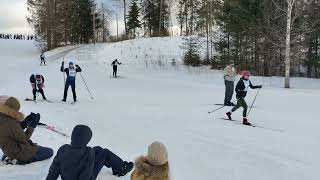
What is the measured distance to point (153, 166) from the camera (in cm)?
487

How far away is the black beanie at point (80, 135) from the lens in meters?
5.45

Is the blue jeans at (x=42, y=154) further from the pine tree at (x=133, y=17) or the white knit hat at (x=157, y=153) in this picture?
the pine tree at (x=133, y=17)

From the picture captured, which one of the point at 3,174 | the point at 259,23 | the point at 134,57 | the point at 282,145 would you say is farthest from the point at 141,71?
the point at 3,174

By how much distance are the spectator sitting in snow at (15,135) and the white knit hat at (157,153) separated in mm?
3202

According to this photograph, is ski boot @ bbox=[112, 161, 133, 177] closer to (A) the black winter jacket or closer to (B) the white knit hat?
(A) the black winter jacket

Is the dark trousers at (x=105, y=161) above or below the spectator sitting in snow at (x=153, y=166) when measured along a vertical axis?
below

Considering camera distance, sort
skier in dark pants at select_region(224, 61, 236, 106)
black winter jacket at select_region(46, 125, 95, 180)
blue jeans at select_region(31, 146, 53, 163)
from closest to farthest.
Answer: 1. black winter jacket at select_region(46, 125, 95, 180)
2. blue jeans at select_region(31, 146, 53, 163)
3. skier in dark pants at select_region(224, 61, 236, 106)

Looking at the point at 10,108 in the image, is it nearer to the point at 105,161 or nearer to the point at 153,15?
the point at 105,161

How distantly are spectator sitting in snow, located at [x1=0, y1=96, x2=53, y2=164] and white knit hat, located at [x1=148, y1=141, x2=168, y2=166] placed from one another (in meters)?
3.20

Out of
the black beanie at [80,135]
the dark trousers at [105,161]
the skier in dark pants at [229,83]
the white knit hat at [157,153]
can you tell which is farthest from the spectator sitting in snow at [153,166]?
the skier in dark pants at [229,83]

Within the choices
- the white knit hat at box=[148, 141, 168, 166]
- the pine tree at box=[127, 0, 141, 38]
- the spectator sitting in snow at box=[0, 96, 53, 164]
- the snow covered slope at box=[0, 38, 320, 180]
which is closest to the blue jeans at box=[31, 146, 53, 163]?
the spectator sitting in snow at box=[0, 96, 53, 164]

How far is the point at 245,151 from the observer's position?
9.80 meters

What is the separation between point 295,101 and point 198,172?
12.5 metres

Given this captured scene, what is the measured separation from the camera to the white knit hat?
186 inches
